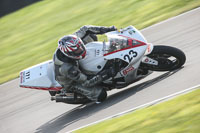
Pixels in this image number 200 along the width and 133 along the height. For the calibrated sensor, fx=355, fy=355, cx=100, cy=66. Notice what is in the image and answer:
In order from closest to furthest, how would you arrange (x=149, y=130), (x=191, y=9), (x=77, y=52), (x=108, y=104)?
1. (x=149, y=130)
2. (x=77, y=52)
3. (x=108, y=104)
4. (x=191, y=9)

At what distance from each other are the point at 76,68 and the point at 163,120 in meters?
2.43

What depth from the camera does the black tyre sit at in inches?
267

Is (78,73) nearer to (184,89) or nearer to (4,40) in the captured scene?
(184,89)

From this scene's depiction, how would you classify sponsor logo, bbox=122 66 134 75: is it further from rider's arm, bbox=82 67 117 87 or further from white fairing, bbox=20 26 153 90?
rider's arm, bbox=82 67 117 87

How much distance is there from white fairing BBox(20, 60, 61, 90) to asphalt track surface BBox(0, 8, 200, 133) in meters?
0.79

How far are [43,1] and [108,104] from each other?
39.4 ft

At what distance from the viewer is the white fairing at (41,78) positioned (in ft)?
25.4

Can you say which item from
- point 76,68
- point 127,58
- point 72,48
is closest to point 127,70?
point 127,58

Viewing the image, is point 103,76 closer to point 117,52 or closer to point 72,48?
point 117,52

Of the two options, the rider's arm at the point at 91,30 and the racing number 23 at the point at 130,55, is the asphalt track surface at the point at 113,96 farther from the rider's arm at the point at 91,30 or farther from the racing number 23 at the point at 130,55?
the rider's arm at the point at 91,30

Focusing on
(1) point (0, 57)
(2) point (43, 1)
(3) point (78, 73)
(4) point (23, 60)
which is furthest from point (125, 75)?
(2) point (43, 1)

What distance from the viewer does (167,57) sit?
278 inches

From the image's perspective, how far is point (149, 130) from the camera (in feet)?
16.9

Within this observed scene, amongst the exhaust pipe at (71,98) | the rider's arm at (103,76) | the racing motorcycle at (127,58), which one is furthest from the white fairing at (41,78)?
the rider's arm at (103,76)
